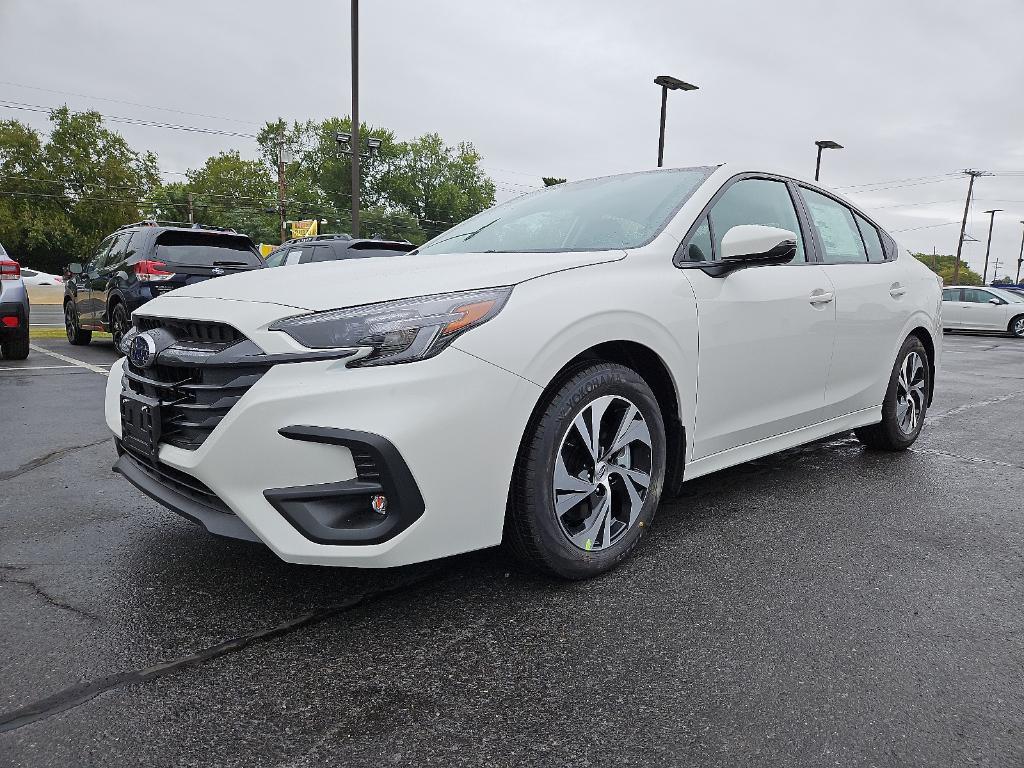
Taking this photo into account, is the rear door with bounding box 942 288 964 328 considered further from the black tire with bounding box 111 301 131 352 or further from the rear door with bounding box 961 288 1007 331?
the black tire with bounding box 111 301 131 352

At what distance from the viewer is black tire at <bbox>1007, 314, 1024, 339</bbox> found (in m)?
21.8

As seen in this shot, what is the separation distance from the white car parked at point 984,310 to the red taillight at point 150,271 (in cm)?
2127

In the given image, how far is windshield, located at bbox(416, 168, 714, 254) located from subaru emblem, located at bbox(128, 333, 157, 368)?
1.36 meters

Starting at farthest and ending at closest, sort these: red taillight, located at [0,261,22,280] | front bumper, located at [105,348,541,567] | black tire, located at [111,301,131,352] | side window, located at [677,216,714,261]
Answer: black tire, located at [111,301,131,352], red taillight, located at [0,261,22,280], side window, located at [677,216,714,261], front bumper, located at [105,348,541,567]

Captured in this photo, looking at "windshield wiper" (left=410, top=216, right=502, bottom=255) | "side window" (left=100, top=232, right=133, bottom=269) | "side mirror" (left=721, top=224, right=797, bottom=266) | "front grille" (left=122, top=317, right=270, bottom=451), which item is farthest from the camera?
"side window" (left=100, top=232, right=133, bottom=269)

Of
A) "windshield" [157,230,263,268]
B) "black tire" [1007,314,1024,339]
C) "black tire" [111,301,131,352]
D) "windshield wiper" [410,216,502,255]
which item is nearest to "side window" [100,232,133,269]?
"black tire" [111,301,131,352]

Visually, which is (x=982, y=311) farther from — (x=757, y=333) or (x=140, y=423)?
(x=140, y=423)

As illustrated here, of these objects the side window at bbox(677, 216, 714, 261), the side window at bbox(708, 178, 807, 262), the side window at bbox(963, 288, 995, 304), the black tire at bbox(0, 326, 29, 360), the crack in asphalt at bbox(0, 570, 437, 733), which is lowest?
the black tire at bbox(0, 326, 29, 360)

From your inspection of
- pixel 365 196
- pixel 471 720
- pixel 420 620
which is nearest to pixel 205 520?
pixel 420 620

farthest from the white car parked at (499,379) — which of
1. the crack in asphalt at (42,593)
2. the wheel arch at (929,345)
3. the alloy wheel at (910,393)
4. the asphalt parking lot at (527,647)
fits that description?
the wheel arch at (929,345)

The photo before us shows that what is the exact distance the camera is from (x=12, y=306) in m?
7.94

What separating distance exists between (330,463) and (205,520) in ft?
1.53

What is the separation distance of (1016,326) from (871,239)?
847 inches

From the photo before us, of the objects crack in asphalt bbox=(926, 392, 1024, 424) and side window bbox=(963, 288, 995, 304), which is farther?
side window bbox=(963, 288, 995, 304)
